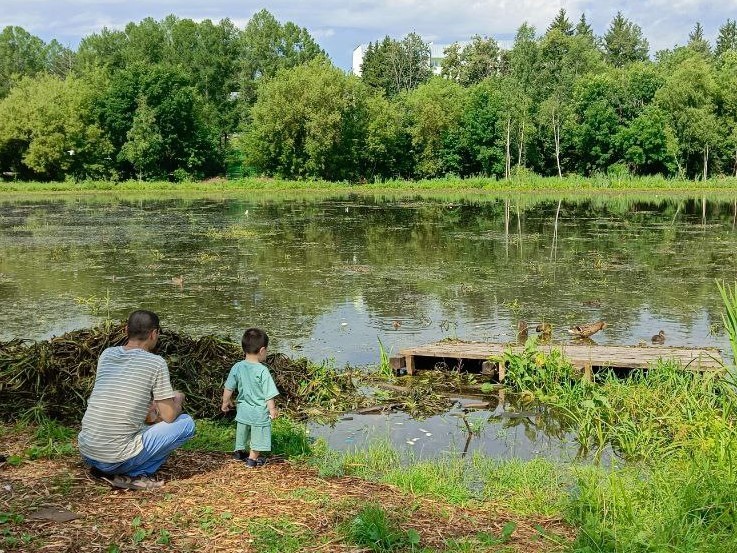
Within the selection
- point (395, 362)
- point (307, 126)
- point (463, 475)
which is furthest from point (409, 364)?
point (307, 126)

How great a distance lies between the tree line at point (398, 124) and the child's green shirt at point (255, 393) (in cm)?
5343

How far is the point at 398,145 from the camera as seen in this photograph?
64.1m

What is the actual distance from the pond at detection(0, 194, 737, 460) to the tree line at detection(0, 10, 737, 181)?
24074 mm

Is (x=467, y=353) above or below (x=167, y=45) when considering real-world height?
below

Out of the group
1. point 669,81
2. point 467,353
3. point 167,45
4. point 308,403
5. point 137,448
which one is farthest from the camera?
point 167,45

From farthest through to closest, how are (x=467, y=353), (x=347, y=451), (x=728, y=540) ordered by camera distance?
(x=467, y=353) < (x=347, y=451) < (x=728, y=540)

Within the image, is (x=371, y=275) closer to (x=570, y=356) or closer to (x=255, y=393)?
(x=570, y=356)

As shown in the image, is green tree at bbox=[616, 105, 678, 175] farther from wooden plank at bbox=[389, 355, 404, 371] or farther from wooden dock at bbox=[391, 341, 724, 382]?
wooden plank at bbox=[389, 355, 404, 371]

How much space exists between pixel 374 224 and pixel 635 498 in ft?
83.9

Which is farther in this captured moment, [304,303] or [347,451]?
[304,303]

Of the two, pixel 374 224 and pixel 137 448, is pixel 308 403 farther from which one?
pixel 374 224

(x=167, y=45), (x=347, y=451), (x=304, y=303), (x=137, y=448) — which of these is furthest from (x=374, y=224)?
(x=167, y=45)

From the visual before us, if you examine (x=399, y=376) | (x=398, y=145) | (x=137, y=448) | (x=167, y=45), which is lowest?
(x=399, y=376)

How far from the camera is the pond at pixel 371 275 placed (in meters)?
13.1
